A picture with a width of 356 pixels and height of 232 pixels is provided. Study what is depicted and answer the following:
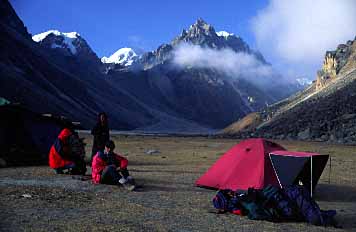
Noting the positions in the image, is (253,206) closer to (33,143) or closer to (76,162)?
(76,162)

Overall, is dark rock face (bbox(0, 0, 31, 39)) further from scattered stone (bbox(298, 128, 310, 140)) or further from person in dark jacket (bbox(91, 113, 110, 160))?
person in dark jacket (bbox(91, 113, 110, 160))

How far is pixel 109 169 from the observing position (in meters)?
14.6

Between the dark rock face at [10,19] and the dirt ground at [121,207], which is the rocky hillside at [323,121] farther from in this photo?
the dark rock face at [10,19]

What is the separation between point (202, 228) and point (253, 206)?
1.83 meters

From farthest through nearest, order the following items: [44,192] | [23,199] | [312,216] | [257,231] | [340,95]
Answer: [340,95] → [44,192] → [23,199] → [312,216] → [257,231]

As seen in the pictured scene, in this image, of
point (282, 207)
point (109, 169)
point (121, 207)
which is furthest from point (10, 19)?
point (282, 207)

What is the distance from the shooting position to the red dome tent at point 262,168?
545 inches

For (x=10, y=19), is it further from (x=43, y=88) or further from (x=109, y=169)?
(x=109, y=169)

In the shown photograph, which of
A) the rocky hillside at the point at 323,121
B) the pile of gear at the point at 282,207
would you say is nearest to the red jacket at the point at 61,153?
the pile of gear at the point at 282,207

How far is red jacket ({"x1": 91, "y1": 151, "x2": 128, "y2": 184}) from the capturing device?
48.5 ft

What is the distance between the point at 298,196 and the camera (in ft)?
35.2

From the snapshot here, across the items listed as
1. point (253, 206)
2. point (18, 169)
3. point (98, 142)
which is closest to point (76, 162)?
point (98, 142)

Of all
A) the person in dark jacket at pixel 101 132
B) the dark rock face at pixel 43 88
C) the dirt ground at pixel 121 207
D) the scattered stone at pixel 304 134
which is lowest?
the dirt ground at pixel 121 207

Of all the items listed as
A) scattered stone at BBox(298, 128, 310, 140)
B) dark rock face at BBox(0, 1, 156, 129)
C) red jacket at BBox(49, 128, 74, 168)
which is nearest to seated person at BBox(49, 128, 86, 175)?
red jacket at BBox(49, 128, 74, 168)
